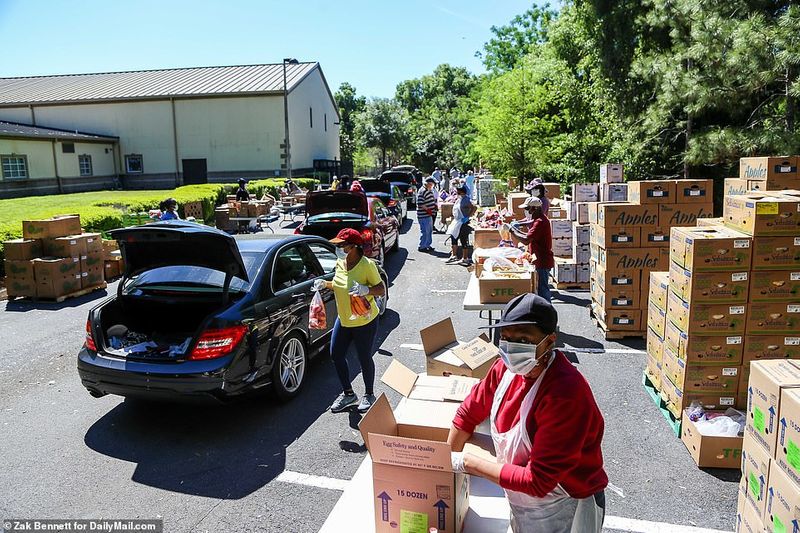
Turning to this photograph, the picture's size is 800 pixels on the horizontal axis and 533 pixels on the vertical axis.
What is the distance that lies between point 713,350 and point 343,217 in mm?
7839

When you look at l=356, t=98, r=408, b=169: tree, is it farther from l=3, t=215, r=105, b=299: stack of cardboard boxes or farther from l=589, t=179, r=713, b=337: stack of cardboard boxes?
l=589, t=179, r=713, b=337: stack of cardboard boxes

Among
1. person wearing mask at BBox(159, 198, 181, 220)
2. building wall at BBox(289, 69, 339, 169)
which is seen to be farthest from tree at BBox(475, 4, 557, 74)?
person wearing mask at BBox(159, 198, 181, 220)

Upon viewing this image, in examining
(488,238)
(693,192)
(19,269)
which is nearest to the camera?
(693,192)

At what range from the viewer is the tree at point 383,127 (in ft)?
195

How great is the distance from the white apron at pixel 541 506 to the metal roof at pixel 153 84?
39.1m

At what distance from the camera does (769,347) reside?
5.26m

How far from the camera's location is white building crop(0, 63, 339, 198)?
1539 inches

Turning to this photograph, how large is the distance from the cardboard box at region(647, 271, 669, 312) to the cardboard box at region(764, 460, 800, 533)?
2996mm

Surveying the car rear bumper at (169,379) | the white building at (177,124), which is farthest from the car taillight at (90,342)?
the white building at (177,124)

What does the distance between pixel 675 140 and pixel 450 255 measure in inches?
279

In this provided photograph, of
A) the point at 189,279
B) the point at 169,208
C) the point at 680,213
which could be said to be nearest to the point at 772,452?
the point at 189,279

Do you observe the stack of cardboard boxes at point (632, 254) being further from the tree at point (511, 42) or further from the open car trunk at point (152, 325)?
the tree at point (511, 42)

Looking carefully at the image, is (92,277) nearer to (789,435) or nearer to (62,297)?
(62,297)

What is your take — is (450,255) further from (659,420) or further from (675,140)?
(659,420)
